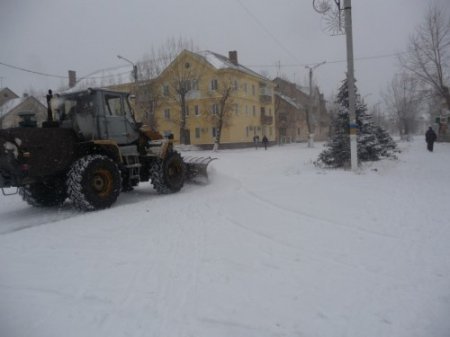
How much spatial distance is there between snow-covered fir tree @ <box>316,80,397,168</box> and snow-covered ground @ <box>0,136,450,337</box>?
6.72 metres

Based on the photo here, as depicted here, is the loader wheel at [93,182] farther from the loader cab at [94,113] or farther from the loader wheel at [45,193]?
the loader wheel at [45,193]

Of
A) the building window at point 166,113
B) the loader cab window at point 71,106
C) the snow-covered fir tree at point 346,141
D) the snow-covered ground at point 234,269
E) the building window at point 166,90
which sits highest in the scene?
the building window at point 166,90

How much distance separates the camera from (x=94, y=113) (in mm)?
9602

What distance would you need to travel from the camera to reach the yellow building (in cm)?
3941

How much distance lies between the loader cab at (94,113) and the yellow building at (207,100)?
28.1 meters

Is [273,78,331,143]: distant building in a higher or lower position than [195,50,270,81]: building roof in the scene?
lower

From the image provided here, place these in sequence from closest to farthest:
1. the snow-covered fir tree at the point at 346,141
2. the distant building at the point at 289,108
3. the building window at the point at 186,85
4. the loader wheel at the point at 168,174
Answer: the loader wheel at the point at 168,174 < the snow-covered fir tree at the point at 346,141 < the building window at the point at 186,85 < the distant building at the point at 289,108

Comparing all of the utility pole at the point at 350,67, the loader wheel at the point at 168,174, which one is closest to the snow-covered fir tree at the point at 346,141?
the utility pole at the point at 350,67

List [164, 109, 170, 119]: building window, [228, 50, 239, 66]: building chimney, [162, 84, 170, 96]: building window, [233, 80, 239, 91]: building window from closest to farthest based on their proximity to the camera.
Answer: [162, 84, 170, 96]: building window → [233, 80, 239, 91]: building window → [164, 109, 170, 119]: building window → [228, 50, 239, 66]: building chimney

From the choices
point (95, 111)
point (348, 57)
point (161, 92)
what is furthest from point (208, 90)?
point (95, 111)

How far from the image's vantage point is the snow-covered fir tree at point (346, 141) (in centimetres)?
1562

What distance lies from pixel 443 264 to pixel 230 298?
290cm

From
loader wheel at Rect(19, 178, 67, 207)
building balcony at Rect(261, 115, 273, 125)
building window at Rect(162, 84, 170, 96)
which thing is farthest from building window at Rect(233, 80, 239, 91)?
loader wheel at Rect(19, 178, 67, 207)

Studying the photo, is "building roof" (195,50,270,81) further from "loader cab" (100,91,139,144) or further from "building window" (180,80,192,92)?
"loader cab" (100,91,139,144)
